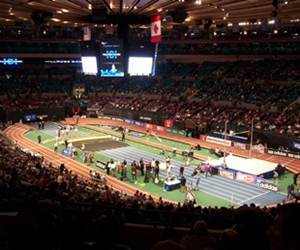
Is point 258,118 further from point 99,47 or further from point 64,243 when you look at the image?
point 64,243

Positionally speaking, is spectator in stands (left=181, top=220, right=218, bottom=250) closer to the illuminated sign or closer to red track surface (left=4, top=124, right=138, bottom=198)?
the illuminated sign

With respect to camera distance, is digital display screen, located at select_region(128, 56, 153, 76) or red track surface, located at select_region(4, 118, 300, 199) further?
red track surface, located at select_region(4, 118, 300, 199)

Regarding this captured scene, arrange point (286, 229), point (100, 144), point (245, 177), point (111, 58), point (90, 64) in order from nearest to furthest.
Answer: point (286, 229), point (111, 58), point (90, 64), point (245, 177), point (100, 144)

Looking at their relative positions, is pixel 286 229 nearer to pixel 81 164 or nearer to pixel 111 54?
pixel 111 54

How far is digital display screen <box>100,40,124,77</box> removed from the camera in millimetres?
18062

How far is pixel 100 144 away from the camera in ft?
138

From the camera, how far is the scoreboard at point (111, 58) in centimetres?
1806

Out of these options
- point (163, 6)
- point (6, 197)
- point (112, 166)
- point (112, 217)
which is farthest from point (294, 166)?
point (112, 217)

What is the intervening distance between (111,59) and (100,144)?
79.7 ft

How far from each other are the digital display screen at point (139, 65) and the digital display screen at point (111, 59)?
40 cm

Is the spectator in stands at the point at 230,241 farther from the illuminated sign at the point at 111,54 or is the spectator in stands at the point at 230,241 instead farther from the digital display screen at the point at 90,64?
the digital display screen at the point at 90,64

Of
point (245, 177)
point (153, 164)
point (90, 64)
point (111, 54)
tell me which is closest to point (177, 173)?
point (153, 164)

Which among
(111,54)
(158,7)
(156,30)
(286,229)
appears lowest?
(286,229)

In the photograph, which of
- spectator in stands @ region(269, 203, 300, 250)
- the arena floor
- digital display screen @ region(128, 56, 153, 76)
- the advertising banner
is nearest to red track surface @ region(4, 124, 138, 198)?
the arena floor
